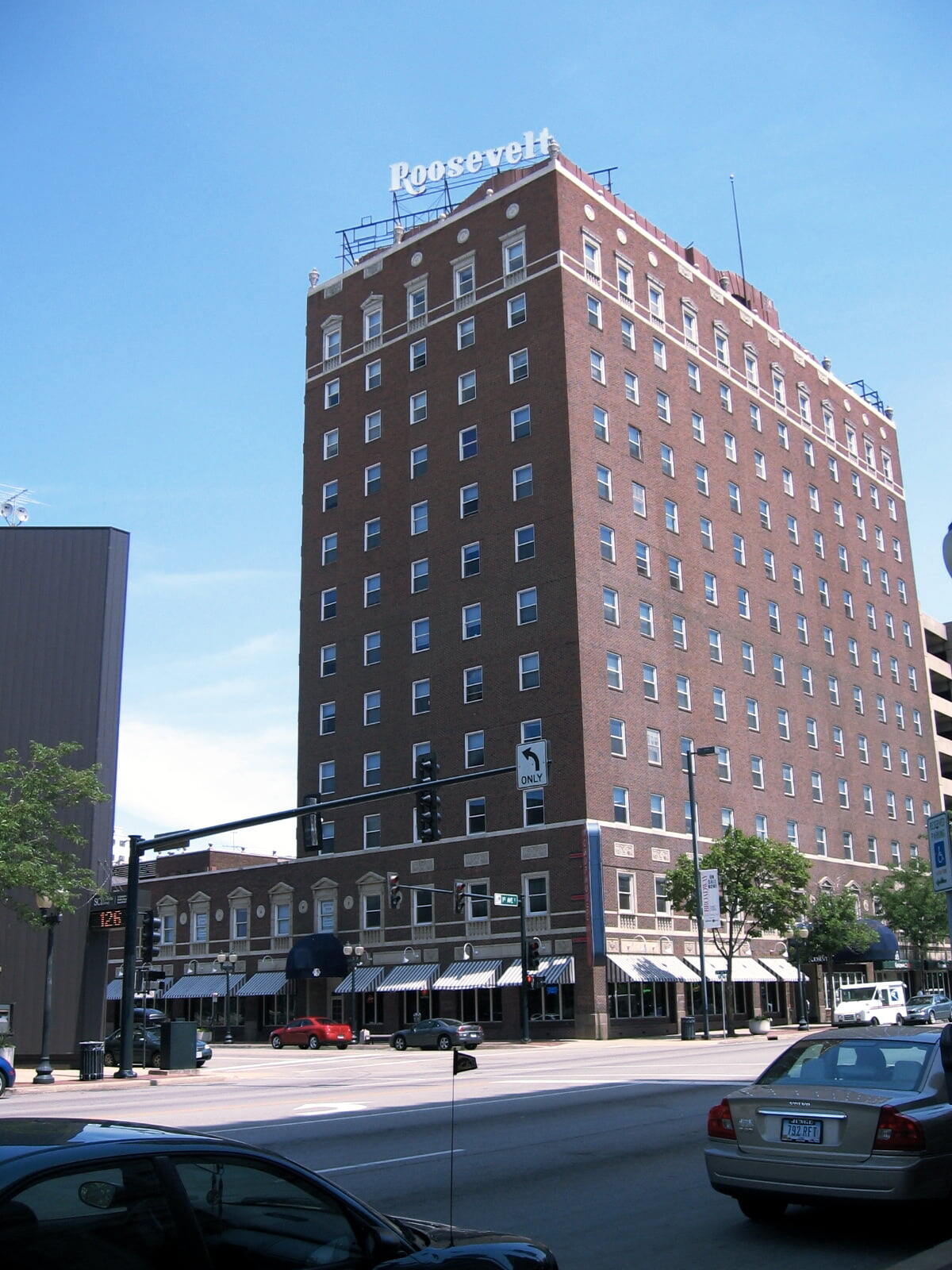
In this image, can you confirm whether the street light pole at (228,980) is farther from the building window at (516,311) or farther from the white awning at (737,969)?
the building window at (516,311)

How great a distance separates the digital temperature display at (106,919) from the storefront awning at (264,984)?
28621 mm

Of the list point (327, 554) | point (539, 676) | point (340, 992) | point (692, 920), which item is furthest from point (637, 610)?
point (340, 992)

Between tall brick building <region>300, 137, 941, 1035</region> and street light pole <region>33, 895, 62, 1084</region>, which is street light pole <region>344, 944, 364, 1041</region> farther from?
street light pole <region>33, 895, 62, 1084</region>

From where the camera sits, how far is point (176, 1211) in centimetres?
421

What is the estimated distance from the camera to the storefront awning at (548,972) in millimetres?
52688

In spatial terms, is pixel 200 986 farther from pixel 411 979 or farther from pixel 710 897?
pixel 710 897

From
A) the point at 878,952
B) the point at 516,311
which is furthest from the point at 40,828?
the point at 878,952

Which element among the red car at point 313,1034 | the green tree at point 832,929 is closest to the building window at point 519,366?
the green tree at point 832,929

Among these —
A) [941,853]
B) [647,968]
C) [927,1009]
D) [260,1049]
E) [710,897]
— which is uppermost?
[710,897]

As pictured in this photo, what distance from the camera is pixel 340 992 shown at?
62.0m

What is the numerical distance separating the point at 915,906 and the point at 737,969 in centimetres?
1598

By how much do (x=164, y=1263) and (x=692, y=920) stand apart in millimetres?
57009

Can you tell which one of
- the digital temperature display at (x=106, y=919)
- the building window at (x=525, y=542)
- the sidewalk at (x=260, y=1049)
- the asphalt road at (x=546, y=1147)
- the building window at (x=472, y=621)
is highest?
the building window at (x=525, y=542)

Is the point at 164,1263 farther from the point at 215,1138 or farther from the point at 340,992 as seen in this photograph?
the point at 340,992
